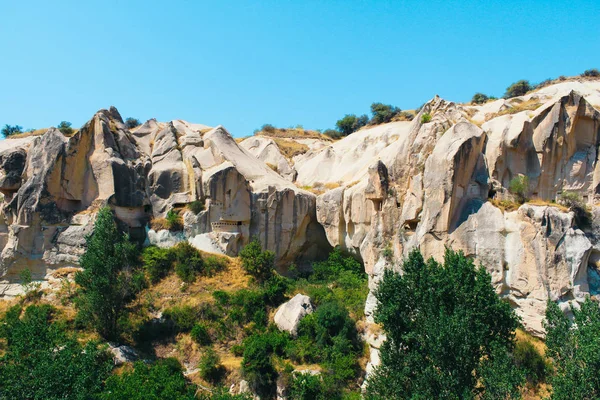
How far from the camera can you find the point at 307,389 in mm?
18578

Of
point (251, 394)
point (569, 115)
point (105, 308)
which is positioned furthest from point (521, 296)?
point (105, 308)

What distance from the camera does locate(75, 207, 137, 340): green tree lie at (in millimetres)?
20781

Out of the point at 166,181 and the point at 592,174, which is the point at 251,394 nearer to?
the point at 166,181

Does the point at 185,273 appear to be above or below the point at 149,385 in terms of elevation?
above

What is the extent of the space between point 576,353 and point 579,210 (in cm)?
846

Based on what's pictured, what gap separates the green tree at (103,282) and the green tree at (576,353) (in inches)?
640

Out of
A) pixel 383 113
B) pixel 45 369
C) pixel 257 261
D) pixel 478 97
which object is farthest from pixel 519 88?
pixel 45 369

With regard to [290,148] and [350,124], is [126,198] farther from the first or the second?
[350,124]

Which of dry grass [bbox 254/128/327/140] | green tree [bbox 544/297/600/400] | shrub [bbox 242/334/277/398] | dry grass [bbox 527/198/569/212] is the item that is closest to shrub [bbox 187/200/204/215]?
shrub [bbox 242/334/277/398]

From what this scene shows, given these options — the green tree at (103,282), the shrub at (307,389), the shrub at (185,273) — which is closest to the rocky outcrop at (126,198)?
the shrub at (185,273)

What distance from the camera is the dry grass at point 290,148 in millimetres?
42031

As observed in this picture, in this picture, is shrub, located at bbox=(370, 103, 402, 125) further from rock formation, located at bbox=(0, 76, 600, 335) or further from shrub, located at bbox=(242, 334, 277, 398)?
shrub, located at bbox=(242, 334, 277, 398)

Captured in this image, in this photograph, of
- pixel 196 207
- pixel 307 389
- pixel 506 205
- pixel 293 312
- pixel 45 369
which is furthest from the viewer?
pixel 196 207

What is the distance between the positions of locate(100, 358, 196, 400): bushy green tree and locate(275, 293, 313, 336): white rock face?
4.70 meters
